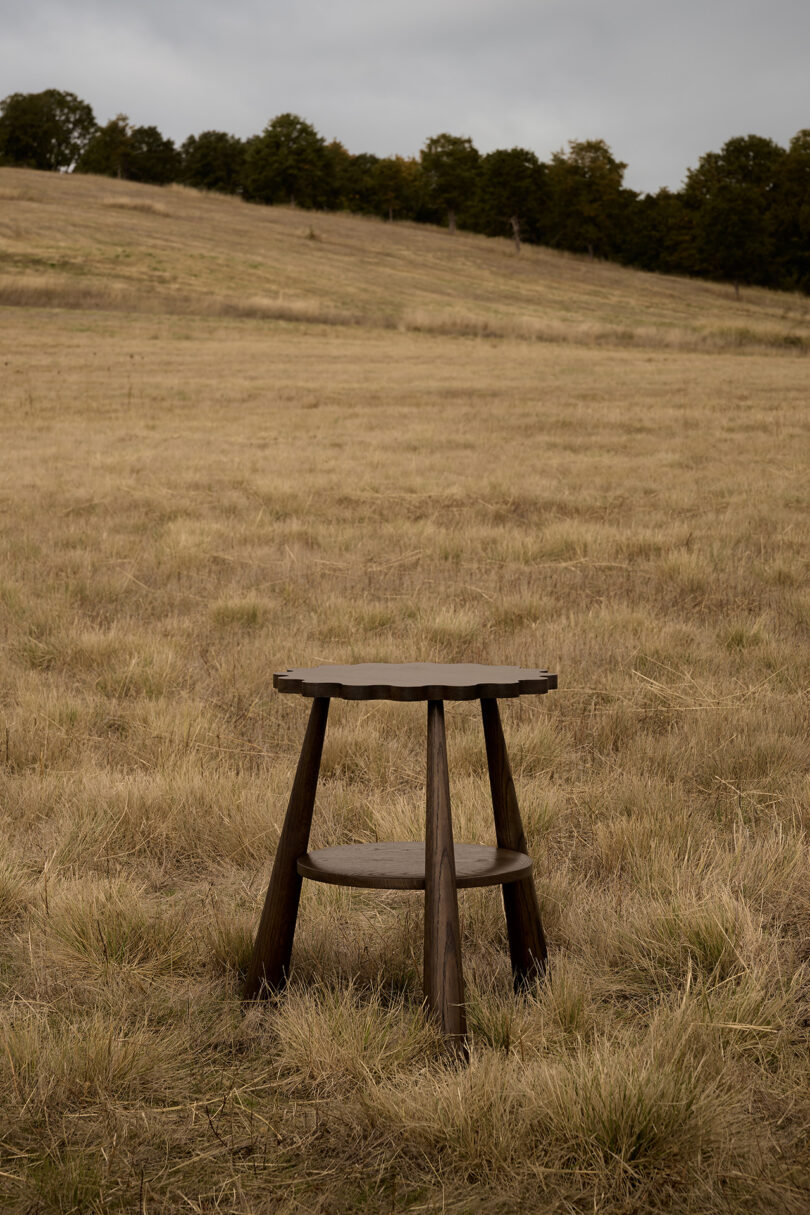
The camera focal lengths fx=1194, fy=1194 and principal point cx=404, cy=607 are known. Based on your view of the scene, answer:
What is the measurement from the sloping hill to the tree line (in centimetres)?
383

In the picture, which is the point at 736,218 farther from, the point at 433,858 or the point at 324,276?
the point at 433,858

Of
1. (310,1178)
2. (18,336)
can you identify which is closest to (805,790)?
(310,1178)

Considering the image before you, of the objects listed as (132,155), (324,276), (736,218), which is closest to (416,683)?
(324,276)

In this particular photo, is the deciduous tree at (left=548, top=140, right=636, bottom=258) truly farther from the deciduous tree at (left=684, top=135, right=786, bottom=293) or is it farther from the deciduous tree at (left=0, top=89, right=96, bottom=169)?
the deciduous tree at (left=0, top=89, right=96, bottom=169)

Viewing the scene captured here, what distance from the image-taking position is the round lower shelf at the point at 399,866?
2.84 metres

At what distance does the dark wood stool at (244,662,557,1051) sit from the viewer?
268cm

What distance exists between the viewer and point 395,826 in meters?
3.89

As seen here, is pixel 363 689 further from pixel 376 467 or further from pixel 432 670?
pixel 376 467

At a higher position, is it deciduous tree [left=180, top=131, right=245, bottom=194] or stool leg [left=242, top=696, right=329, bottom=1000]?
deciduous tree [left=180, top=131, right=245, bottom=194]

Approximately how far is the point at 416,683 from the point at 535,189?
89638mm

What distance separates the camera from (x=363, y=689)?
2.76 meters

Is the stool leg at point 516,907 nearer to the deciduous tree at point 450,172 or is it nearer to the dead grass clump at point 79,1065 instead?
the dead grass clump at point 79,1065

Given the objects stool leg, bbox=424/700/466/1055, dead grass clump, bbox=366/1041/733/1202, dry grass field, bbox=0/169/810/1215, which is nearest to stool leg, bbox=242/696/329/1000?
dry grass field, bbox=0/169/810/1215

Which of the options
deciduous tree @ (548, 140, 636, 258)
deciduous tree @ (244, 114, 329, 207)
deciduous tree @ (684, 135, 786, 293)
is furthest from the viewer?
deciduous tree @ (244, 114, 329, 207)
